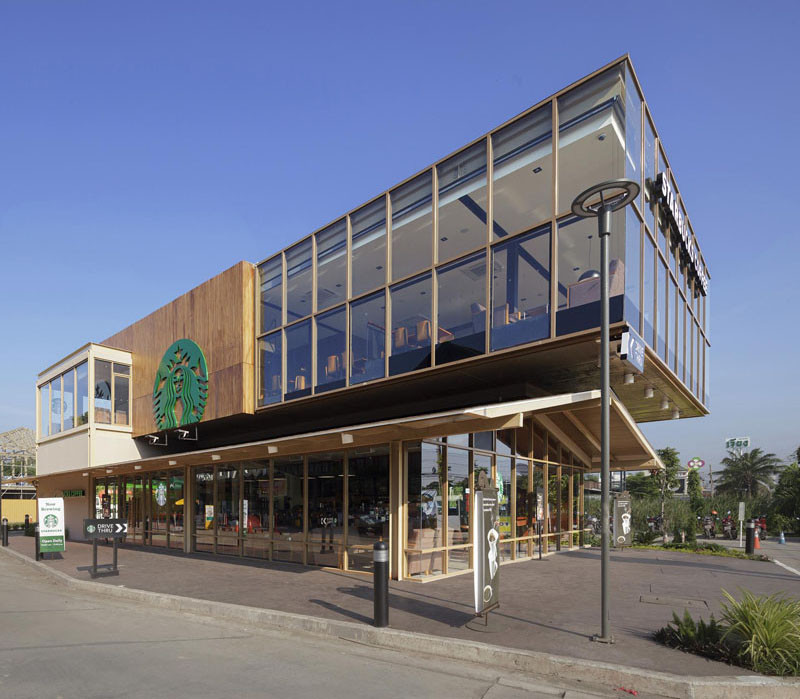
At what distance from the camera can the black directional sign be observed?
44.5 feet

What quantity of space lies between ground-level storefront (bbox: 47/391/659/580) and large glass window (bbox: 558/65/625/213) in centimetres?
496

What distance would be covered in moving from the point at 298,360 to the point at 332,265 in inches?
120

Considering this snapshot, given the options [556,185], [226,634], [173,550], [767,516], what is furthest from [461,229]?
[767,516]

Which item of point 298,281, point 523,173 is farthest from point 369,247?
point 523,173

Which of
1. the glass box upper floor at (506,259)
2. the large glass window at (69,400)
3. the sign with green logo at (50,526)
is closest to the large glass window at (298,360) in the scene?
the glass box upper floor at (506,259)

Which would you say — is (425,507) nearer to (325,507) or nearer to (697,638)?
(325,507)

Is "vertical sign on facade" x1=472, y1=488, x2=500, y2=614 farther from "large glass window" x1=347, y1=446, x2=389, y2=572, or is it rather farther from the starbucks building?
"large glass window" x1=347, y1=446, x2=389, y2=572

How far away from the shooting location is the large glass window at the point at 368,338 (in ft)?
53.1

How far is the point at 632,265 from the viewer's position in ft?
41.6

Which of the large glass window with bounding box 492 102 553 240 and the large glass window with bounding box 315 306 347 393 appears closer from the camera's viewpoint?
the large glass window with bounding box 492 102 553 240

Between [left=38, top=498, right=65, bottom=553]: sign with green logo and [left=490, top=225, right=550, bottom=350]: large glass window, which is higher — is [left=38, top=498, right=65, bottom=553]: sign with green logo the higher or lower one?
the lower one

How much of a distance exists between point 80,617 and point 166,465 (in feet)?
34.4

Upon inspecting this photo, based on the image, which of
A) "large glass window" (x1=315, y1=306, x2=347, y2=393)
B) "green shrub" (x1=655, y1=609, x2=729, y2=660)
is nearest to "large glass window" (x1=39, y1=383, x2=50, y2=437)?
"large glass window" (x1=315, y1=306, x2=347, y2=393)

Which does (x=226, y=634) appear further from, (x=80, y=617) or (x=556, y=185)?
(x=556, y=185)
